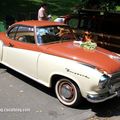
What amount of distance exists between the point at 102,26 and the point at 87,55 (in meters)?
4.03

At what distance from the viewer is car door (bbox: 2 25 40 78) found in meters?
6.98

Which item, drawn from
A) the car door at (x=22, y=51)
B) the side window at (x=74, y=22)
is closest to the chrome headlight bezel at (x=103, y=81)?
the car door at (x=22, y=51)

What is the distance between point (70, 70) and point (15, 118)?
1406mm

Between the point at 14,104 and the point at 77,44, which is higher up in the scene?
the point at 77,44

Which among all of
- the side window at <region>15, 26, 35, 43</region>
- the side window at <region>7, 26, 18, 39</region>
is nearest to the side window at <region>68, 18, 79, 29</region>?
the side window at <region>7, 26, 18, 39</region>

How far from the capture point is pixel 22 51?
7293 millimetres

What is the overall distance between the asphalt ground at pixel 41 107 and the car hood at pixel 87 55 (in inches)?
36.6

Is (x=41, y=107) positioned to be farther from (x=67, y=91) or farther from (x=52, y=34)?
(x=52, y=34)

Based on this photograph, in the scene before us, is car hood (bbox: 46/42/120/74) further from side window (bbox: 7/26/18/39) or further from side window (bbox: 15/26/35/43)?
side window (bbox: 7/26/18/39)

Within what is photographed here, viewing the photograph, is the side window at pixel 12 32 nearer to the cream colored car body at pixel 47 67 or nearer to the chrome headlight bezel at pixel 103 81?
the cream colored car body at pixel 47 67

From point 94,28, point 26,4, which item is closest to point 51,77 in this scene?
point 94,28

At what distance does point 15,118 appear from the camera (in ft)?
19.1

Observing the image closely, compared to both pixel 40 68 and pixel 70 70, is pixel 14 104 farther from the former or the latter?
pixel 70 70

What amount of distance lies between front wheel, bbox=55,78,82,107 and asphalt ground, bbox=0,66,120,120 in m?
0.13
